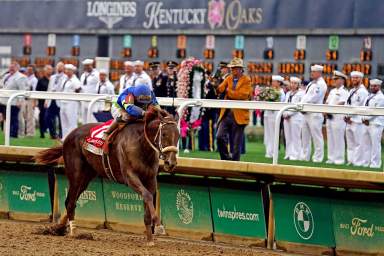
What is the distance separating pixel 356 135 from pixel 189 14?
33.9 feet

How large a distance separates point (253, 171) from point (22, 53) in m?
18.9

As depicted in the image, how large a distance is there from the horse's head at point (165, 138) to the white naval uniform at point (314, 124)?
5672mm

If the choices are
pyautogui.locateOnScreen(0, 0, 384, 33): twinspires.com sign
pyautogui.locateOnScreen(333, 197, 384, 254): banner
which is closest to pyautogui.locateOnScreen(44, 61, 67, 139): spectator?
pyautogui.locateOnScreen(0, 0, 384, 33): twinspires.com sign

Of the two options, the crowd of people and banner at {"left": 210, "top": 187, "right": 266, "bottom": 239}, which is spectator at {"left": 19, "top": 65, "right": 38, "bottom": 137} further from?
banner at {"left": 210, "top": 187, "right": 266, "bottom": 239}

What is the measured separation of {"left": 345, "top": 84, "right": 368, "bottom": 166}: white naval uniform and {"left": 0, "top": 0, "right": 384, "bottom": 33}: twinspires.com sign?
5.37 meters

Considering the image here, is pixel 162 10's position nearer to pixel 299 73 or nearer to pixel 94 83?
pixel 299 73

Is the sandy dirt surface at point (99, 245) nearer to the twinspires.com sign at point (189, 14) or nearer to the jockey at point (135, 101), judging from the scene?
Result: the jockey at point (135, 101)

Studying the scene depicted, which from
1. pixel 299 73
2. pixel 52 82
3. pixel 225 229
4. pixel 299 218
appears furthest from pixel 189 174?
pixel 299 73

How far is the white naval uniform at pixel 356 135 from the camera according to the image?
16719 mm

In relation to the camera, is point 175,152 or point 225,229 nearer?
point 175,152

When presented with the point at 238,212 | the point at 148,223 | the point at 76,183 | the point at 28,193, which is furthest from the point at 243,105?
the point at 28,193

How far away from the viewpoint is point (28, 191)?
14.8 metres

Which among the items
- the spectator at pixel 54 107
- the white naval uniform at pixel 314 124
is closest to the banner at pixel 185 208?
the white naval uniform at pixel 314 124

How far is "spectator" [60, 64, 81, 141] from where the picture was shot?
17406 millimetres
